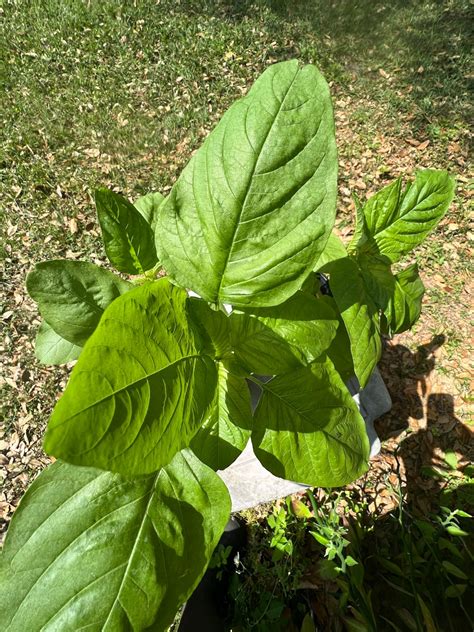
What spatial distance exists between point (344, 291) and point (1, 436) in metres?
2.67

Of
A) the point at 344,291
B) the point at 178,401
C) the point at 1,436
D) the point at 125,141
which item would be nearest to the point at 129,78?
the point at 125,141

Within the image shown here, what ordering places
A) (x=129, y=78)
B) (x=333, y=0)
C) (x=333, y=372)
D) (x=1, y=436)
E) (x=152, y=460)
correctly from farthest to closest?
(x=333, y=0)
(x=129, y=78)
(x=1, y=436)
(x=333, y=372)
(x=152, y=460)

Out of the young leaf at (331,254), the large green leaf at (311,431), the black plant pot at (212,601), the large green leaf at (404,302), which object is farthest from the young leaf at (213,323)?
the black plant pot at (212,601)

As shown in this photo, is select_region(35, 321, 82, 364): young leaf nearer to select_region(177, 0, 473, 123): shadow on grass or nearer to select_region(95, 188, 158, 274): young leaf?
select_region(95, 188, 158, 274): young leaf

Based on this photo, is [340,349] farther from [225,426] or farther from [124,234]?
[124,234]

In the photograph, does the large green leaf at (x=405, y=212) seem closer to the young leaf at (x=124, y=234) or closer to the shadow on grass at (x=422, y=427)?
the young leaf at (x=124, y=234)

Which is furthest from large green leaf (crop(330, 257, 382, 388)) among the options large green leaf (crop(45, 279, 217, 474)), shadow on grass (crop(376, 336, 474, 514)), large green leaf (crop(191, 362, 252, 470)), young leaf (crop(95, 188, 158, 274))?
shadow on grass (crop(376, 336, 474, 514))

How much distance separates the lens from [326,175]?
2.87 feet

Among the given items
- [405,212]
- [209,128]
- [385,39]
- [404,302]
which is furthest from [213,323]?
[385,39]

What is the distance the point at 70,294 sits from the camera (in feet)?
3.74

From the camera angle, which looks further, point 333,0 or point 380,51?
point 333,0

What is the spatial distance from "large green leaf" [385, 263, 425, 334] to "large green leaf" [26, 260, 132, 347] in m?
0.78

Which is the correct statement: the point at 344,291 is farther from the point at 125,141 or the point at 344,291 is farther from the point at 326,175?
the point at 125,141

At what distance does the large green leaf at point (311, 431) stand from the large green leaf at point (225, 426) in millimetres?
65
